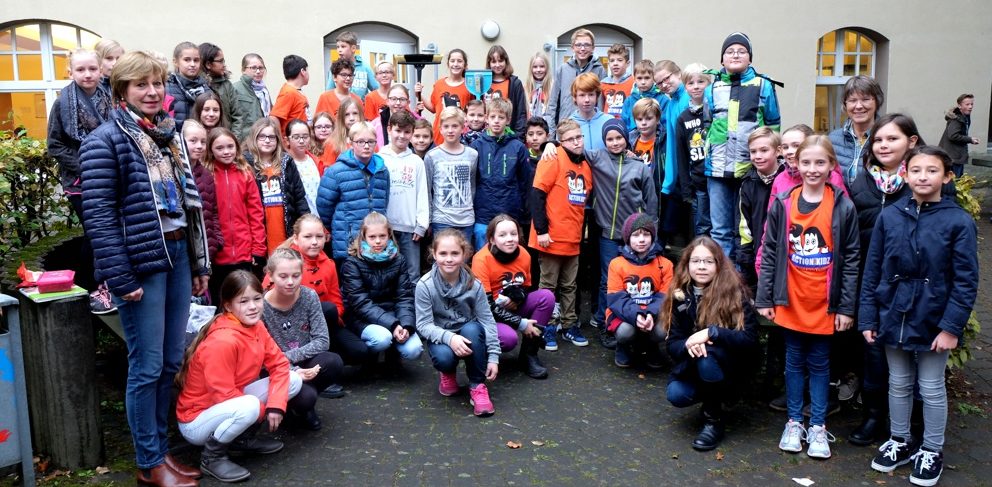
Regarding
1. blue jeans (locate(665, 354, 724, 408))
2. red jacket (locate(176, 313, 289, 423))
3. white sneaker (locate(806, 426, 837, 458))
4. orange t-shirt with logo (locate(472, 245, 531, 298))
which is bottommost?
white sneaker (locate(806, 426, 837, 458))

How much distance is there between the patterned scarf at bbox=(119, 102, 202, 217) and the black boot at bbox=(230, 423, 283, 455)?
3.95ft

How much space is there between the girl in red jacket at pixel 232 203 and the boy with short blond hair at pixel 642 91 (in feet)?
11.1

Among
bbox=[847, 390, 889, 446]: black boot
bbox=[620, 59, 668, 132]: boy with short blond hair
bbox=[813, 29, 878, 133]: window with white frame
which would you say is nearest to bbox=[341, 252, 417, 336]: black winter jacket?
bbox=[847, 390, 889, 446]: black boot

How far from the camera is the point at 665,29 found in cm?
1312

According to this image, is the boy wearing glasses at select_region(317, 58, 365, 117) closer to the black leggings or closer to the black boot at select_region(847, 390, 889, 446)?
the black leggings

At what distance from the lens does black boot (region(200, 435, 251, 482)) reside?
4133 mm

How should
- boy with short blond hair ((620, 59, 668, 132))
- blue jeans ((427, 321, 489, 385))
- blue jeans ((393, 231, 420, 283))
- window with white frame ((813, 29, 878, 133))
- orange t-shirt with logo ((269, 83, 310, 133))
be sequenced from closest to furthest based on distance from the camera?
blue jeans ((427, 321, 489, 385)) → blue jeans ((393, 231, 420, 283)) → boy with short blond hair ((620, 59, 668, 132)) → orange t-shirt with logo ((269, 83, 310, 133)) → window with white frame ((813, 29, 878, 133))

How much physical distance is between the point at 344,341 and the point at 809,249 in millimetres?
2812

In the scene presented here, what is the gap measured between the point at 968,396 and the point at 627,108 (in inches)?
146

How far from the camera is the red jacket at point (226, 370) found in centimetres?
415

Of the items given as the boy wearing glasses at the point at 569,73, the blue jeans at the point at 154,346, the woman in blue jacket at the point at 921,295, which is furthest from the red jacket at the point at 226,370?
the boy wearing glasses at the point at 569,73

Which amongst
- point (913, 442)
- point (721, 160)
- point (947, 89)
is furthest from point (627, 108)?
point (947, 89)

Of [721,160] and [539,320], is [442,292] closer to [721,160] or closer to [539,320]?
[539,320]

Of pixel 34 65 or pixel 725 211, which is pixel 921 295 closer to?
pixel 725 211
